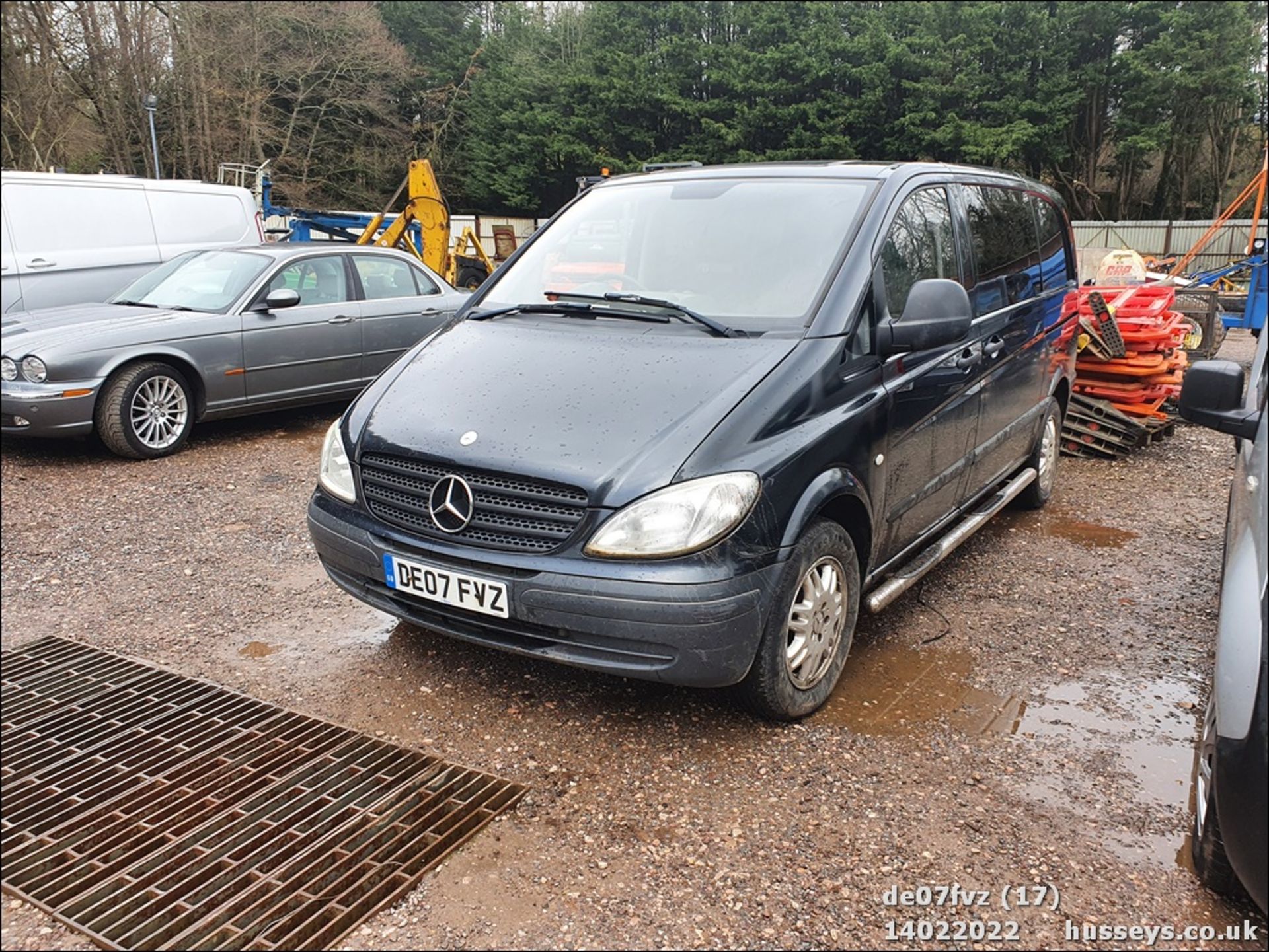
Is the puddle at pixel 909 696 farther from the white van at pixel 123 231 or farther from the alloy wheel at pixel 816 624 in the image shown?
the white van at pixel 123 231

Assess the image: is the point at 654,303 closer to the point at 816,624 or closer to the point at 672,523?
the point at 672,523

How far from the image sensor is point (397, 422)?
3312mm

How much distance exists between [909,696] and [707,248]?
77.4 inches

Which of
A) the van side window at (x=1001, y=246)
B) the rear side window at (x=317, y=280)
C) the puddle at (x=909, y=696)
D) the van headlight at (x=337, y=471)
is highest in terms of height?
the van side window at (x=1001, y=246)

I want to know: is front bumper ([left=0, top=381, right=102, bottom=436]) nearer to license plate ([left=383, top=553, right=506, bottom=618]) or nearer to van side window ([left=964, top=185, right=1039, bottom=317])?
license plate ([left=383, top=553, right=506, bottom=618])

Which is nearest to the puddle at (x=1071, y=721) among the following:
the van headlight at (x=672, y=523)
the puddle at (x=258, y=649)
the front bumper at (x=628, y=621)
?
the front bumper at (x=628, y=621)

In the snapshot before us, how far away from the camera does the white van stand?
796cm

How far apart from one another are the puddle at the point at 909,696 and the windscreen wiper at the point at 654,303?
1427 millimetres

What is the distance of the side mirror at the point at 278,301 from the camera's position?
7.36 metres

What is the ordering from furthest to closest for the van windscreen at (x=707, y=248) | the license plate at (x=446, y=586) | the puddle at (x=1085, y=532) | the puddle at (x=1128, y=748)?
1. the puddle at (x=1085, y=532)
2. the van windscreen at (x=707, y=248)
3. the license plate at (x=446, y=586)
4. the puddle at (x=1128, y=748)

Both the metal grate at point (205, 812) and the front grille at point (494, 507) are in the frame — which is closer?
the metal grate at point (205, 812)

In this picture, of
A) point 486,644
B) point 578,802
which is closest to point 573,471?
point 486,644

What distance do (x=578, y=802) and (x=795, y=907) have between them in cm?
74

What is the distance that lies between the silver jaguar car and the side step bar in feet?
16.6
